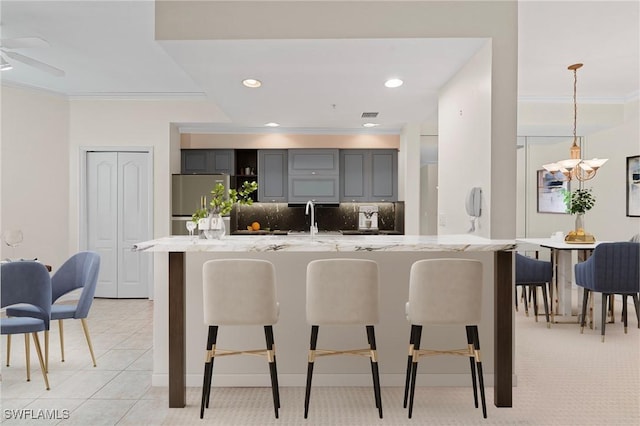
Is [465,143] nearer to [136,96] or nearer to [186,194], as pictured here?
[186,194]

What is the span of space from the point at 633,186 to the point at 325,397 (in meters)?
5.52

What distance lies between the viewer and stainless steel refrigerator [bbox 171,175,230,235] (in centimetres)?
681

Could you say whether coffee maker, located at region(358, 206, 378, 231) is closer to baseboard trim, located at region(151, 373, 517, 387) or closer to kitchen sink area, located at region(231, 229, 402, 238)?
kitchen sink area, located at region(231, 229, 402, 238)

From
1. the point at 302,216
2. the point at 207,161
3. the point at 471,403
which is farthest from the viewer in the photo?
the point at 302,216

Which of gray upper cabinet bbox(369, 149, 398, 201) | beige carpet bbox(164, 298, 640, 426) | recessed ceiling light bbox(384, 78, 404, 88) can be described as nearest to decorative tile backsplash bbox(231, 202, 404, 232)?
gray upper cabinet bbox(369, 149, 398, 201)

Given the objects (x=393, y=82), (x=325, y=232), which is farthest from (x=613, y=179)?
(x=393, y=82)

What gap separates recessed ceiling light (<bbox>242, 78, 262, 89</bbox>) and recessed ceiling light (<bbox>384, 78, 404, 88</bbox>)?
114 centimetres

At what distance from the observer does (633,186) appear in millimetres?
6566

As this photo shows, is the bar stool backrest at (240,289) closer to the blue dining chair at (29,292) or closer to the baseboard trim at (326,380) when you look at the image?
the baseboard trim at (326,380)

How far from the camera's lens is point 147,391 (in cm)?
345

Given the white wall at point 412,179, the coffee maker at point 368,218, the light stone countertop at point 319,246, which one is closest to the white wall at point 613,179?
the white wall at point 412,179

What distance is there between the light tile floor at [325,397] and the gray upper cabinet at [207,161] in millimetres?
3370

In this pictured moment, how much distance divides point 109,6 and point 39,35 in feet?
3.69

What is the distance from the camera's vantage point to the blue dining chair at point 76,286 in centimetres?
385
